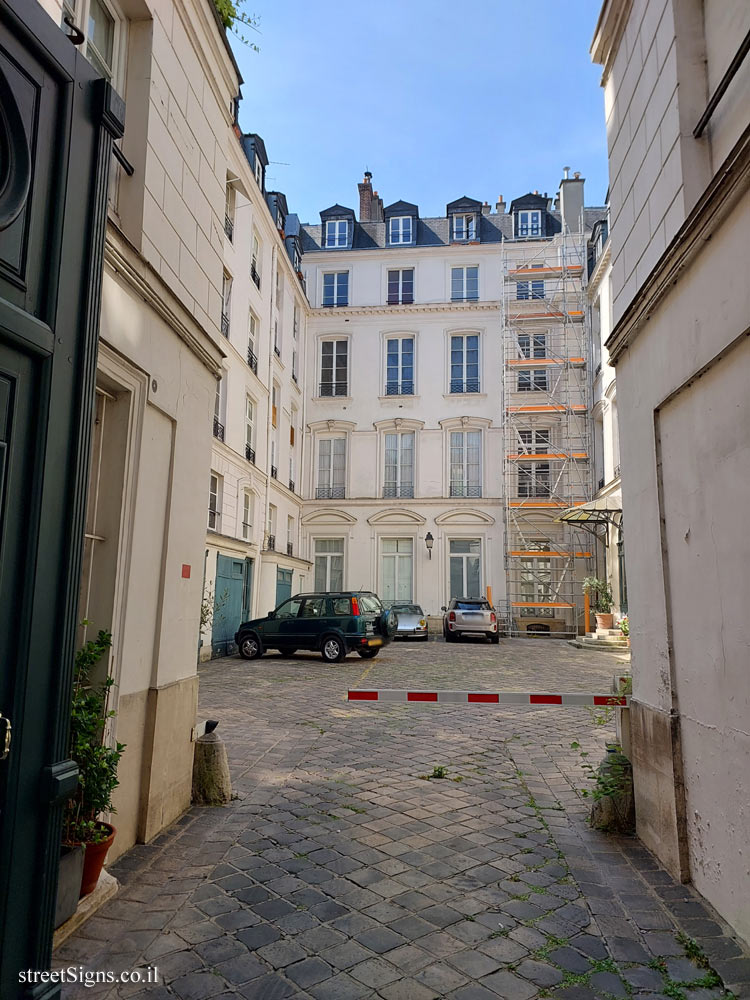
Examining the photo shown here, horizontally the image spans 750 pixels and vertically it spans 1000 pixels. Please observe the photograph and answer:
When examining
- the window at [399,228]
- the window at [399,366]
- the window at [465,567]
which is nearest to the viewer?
the window at [465,567]

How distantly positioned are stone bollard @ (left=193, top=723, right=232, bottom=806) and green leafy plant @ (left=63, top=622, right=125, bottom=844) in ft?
5.68

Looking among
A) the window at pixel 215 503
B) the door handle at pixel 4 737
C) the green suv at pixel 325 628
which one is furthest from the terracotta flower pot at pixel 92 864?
the window at pixel 215 503

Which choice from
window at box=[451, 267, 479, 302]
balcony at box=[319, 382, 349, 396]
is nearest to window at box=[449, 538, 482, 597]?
balcony at box=[319, 382, 349, 396]

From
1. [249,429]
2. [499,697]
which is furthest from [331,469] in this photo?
[499,697]

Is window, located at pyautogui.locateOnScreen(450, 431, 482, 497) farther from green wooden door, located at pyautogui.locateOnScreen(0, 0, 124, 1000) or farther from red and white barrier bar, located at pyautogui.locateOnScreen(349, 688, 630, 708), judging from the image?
green wooden door, located at pyautogui.locateOnScreen(0, 0, 124, 1000)

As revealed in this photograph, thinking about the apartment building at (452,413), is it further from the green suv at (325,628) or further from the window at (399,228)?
the green suv at (325,628)

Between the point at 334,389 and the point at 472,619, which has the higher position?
the point at 334,389

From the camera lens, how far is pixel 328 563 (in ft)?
96.8

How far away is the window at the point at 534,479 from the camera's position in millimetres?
28359

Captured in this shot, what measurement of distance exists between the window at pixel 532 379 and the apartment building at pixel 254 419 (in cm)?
940

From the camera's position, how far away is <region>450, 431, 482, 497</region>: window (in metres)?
28.7

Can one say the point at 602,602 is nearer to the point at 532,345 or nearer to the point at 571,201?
the point at 532,345

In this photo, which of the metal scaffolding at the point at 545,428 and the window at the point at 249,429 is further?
the metal scaffolding at the point at 545,428

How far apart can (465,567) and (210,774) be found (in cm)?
2339
